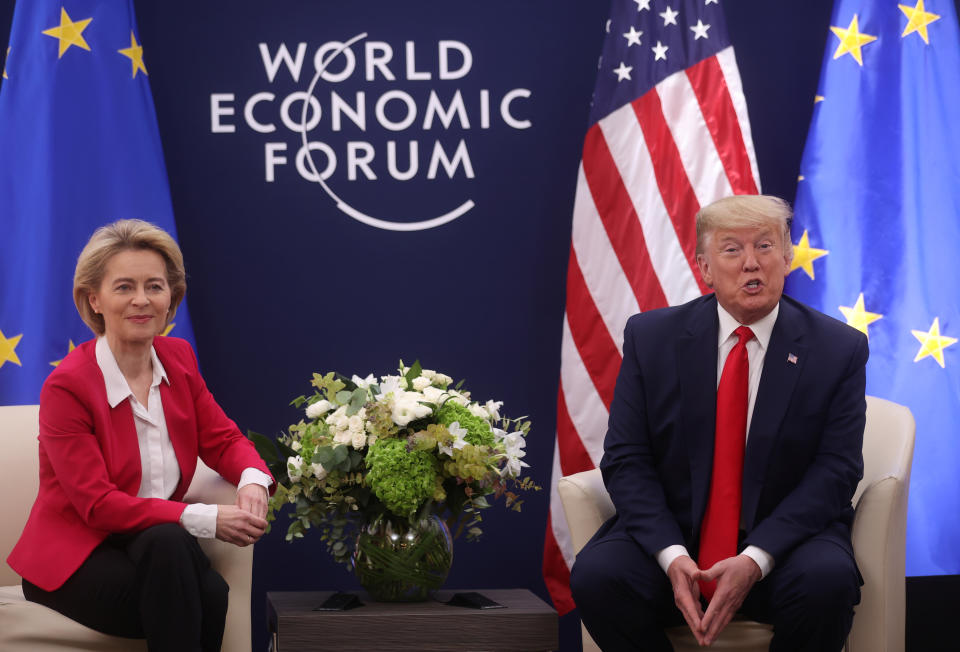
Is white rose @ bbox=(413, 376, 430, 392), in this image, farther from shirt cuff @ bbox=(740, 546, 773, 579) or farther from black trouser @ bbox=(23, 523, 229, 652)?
shirt cuff @ bbox=(740, 546, 773, 579)

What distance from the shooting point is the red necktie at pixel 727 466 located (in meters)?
2.55

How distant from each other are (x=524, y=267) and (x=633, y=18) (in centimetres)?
98

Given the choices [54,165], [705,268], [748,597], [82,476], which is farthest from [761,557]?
[54,165]

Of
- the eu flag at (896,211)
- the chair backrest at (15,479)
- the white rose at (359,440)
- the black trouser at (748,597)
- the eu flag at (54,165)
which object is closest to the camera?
the black trouser at (748,597)

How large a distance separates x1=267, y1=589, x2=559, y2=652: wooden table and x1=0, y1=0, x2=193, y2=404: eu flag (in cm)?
132

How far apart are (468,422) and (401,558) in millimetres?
392

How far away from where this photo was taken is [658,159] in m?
3.60

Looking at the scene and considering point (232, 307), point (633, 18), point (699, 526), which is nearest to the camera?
point (699, 526)

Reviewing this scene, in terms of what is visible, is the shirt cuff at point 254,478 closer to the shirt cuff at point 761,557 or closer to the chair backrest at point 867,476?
the chair backrest at point 867,476

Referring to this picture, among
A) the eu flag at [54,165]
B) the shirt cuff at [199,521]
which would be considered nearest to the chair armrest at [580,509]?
the shirt cuff at [199,521]

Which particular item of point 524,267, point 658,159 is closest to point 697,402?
point 658,159

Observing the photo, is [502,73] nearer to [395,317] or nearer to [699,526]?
[395,317]

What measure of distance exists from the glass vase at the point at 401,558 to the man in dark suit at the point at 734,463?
40cm

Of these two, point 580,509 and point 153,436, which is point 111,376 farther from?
point 580,509
